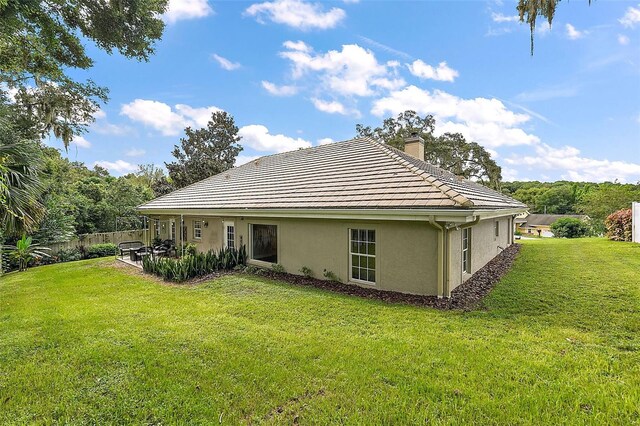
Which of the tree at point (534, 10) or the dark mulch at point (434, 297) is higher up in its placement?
the tree at point (534, 10)

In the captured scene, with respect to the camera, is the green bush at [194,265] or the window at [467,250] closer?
the window at [467,250]

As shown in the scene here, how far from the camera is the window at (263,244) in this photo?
11.7 meters

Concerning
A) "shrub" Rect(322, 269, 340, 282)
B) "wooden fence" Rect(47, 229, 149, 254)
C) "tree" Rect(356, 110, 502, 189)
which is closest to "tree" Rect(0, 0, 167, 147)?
"shrub" Rect(322, 269, 340, 282)

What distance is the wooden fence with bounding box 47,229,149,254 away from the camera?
53.9 feet

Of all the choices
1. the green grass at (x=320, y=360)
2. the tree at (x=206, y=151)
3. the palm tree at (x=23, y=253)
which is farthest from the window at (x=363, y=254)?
the tree at (x=206, y=151)

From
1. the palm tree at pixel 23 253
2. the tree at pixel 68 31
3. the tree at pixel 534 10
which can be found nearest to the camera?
the tree at pixel 534 10

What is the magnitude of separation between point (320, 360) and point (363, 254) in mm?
4521

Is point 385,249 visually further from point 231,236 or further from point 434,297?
point 231,236

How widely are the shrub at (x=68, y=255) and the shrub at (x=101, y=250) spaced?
1.67ft

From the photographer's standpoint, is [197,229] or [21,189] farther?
[197,229]

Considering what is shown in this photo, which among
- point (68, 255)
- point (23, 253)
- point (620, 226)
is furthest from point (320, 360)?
point (620, 226)

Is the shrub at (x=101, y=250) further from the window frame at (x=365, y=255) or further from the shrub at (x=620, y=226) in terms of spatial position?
the shrub at (x=620, y=226)

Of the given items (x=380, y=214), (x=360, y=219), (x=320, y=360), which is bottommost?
(x=320, y=360)

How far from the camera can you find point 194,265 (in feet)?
32.4
